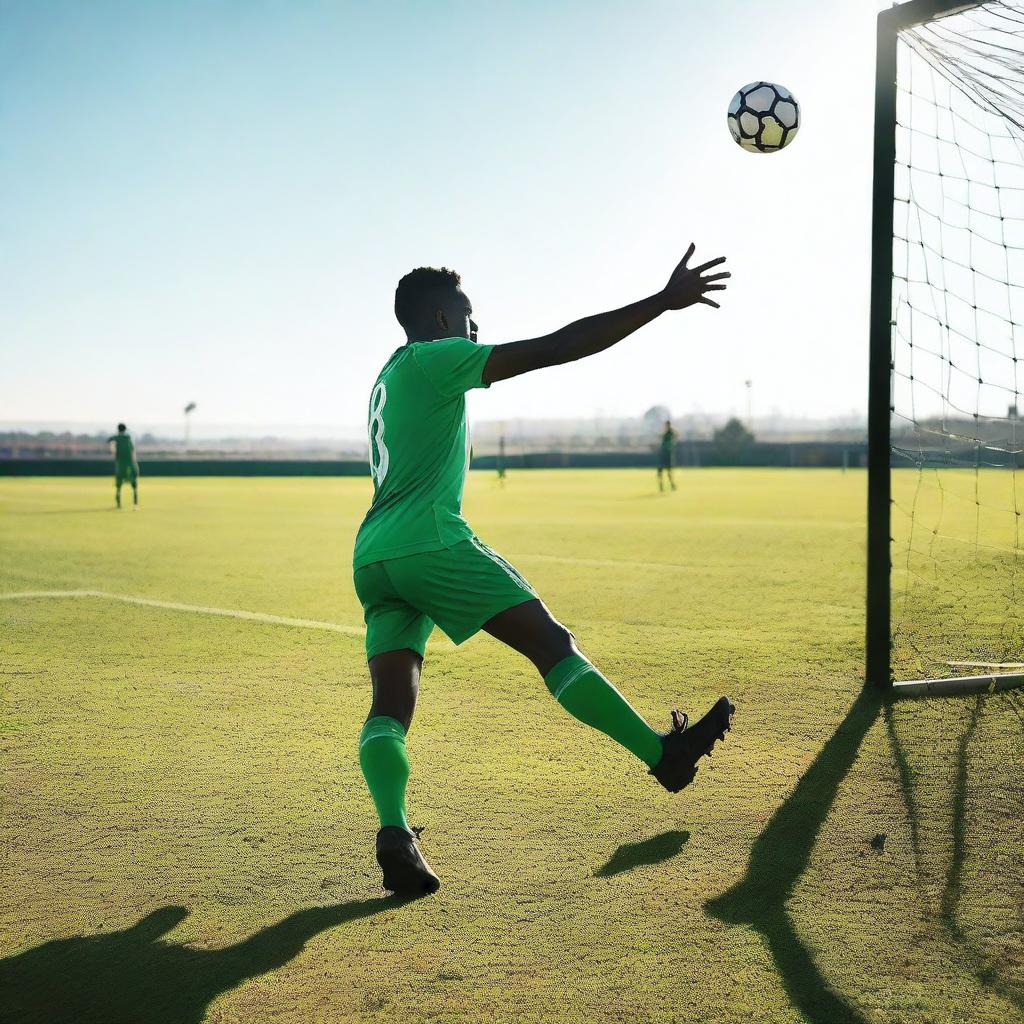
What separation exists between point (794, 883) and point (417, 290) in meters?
2.34

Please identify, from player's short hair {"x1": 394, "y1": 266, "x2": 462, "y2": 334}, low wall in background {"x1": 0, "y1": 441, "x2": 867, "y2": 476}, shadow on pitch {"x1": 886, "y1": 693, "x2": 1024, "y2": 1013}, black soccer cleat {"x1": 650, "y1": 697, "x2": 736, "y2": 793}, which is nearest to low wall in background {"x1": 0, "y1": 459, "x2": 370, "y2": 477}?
low wall in background {"x1": 0, "y1": 441, "x2": 867, "y2": 476}

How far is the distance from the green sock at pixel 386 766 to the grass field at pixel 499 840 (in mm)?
264

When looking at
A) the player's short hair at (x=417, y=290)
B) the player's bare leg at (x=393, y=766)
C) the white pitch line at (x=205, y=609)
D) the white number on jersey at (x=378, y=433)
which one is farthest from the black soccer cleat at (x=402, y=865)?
the white pitch line at (x=205, y=609)

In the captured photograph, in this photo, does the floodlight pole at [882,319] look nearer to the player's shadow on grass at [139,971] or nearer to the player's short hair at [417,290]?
the player's short hair at [417,290]

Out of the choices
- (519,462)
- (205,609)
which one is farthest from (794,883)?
(519,462)

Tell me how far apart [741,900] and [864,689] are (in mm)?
2834

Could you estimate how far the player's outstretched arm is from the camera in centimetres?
303

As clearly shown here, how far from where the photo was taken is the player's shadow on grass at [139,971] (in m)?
2.38

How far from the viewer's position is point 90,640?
6.95 m

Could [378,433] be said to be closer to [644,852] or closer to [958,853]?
[644,852]

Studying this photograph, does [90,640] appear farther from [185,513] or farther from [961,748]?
[185,513]

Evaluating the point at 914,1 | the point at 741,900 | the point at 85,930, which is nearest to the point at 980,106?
the point at 914,1

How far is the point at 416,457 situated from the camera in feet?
10.9

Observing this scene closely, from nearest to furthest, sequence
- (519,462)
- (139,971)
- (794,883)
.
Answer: (139,971), (794,883), (519,462)
